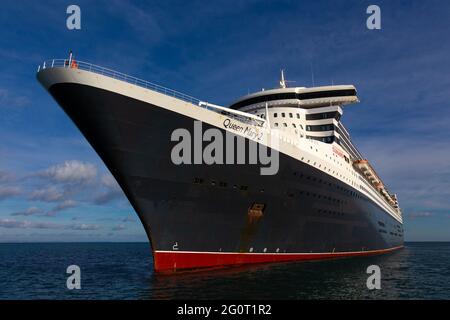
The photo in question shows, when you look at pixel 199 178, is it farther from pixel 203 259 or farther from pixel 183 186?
→ pixel 203 259

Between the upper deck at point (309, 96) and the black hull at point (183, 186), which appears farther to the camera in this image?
the upper deck at point (309, 96)

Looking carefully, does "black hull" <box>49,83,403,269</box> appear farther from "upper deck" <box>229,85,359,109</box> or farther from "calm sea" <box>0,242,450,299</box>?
"upper deck" <box>229,85,359,109</box>

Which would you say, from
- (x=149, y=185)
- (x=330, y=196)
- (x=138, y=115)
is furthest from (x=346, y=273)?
(x=138, y=115)

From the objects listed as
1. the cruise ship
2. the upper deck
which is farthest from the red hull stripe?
the upper deck

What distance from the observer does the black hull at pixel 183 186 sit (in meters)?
16.6

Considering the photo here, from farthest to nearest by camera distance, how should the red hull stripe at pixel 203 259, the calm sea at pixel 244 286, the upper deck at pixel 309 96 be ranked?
the upper deck at pixel 309 96 < the red hull stripe at pixel 203 259 < the calm sea at pixel 244 286

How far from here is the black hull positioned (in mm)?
16594

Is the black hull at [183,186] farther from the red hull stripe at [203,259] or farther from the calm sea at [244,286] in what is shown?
the calm sea at [244,286]

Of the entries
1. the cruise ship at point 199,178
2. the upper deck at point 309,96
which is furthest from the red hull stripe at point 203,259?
the upper deck at point 309,96

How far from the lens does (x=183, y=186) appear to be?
18.0 m

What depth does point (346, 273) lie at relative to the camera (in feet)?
70.5

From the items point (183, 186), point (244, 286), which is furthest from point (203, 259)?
point (183, 186)

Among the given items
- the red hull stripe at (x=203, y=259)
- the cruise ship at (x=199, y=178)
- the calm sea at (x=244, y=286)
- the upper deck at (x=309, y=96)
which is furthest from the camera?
the upper deck at (x=309, y=96)
